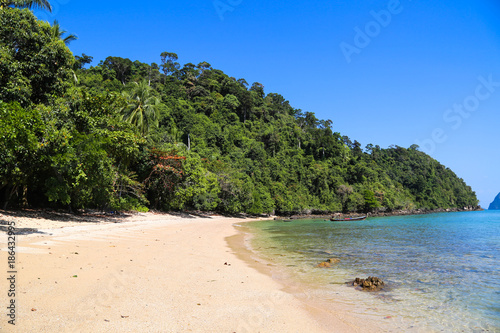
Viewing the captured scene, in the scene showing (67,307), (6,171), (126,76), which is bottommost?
(67,307)

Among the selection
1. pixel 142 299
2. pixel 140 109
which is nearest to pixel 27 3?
pixel 140 109

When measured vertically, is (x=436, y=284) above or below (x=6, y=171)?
below

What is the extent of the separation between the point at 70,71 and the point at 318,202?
68.0 metres

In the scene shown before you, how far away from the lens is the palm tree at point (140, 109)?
31.1m

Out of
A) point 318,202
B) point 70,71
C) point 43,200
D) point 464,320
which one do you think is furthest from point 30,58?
point 318,202

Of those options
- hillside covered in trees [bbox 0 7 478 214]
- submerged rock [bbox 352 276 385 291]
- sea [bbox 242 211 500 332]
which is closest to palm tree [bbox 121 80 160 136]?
hillside covered in trees [bbox 0 7 478 214]

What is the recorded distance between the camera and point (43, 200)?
19.8 m

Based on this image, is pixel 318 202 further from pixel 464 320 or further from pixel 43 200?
pixel 464 320

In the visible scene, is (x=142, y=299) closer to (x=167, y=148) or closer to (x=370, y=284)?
(x=370, y=284)

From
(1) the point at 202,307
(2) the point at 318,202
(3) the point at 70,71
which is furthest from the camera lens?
(2) the point at 318,202

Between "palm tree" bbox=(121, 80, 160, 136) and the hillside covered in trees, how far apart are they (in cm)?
13

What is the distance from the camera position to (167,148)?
113 ft

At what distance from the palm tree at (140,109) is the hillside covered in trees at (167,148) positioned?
0.13 meters

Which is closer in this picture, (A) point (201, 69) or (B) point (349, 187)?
(B) point (349, 187)
